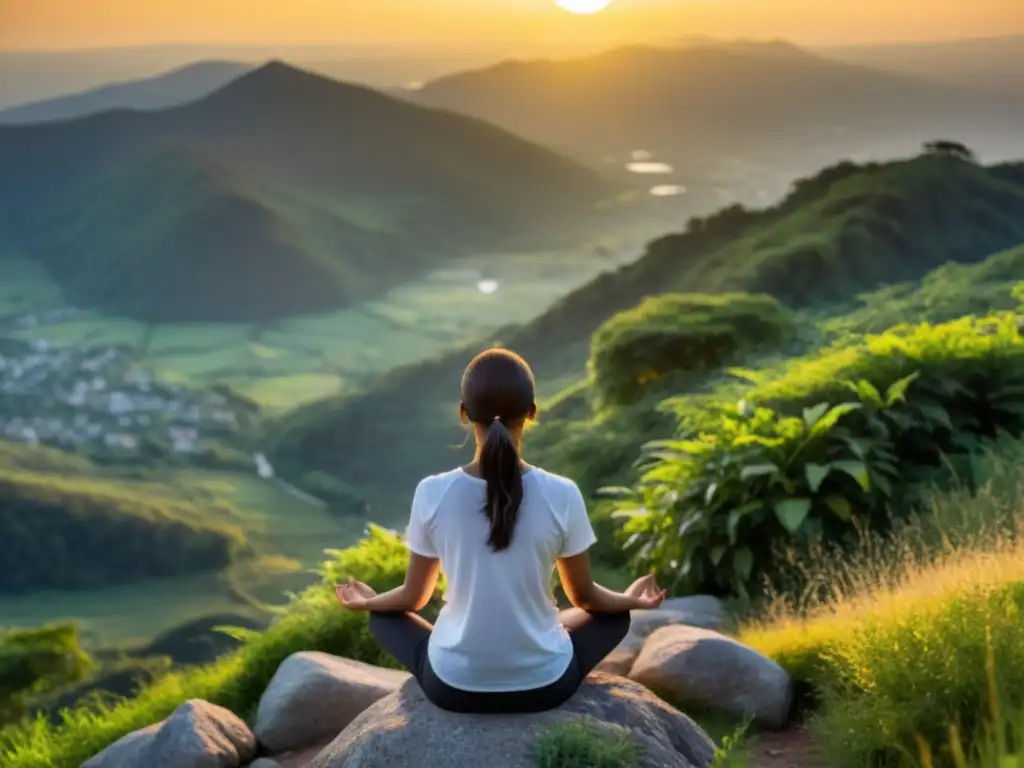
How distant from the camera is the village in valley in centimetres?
4522

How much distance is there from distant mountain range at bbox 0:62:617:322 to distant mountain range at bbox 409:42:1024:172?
2003 cm

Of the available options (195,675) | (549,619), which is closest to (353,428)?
(195,675)

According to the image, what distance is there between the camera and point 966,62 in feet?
60.6

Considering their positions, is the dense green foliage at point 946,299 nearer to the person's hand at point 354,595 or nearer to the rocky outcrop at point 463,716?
the rocky outcrop at point 463,716

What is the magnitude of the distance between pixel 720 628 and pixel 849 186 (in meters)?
16.0

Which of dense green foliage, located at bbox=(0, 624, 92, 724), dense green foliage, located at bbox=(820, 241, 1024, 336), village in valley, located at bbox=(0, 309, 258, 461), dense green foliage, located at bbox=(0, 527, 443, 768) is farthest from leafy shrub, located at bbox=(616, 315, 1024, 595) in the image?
village in valley, located at bbox=(0, 309, 258, 461)

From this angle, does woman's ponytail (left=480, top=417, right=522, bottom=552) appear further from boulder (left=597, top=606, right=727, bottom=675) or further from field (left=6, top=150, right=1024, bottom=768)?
boulder (left=597, top=606, right=727, bottom=675)

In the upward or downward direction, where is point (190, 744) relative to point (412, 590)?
downward

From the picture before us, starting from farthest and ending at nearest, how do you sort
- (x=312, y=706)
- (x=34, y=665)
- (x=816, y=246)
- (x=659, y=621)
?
(x=816, y=246), (x=34, y=665), (x=659, y=621), (x=312, y=706)

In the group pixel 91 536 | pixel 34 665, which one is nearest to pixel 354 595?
pixel 34 665

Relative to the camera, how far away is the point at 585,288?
24.3 metres

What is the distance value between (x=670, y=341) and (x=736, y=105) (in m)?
20.3

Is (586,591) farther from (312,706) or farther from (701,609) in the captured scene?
(701,609)

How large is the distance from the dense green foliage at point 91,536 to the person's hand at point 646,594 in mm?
33009
